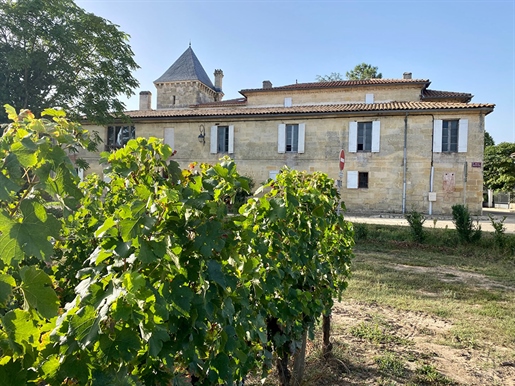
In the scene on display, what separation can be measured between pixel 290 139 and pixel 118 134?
9.86m

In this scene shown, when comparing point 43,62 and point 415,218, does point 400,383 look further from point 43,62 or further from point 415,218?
point 43,62

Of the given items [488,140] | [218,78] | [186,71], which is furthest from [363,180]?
[488,140]

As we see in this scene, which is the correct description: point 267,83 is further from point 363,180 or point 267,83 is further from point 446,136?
point 446,136

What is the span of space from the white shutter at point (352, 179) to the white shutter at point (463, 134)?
4.54m

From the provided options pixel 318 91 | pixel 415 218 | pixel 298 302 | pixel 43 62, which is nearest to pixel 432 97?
pixel 318 91

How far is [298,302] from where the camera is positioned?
7.22 feet

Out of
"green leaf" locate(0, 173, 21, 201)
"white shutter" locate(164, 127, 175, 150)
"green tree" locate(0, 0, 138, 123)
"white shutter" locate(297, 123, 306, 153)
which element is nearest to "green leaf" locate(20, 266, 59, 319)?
"green leaf" locate(0, 173, 21, 201)

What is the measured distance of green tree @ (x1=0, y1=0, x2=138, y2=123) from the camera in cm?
1511

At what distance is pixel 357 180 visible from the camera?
1780 cm

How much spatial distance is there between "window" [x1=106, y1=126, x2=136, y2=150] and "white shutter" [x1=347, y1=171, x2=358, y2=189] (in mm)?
11978

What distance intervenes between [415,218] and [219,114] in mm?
12444

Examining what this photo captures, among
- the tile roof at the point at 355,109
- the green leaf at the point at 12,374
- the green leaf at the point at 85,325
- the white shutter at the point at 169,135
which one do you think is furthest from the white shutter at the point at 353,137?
the green leaf at the point at 12,374

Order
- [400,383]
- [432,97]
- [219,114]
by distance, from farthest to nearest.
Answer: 1. [432,97]
2. [219,114]
3. [400,383]

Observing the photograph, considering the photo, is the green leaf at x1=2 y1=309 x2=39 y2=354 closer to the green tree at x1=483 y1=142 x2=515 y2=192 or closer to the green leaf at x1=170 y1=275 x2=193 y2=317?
the green leaf at x1=170 y1=275 x2=193 y2=317
